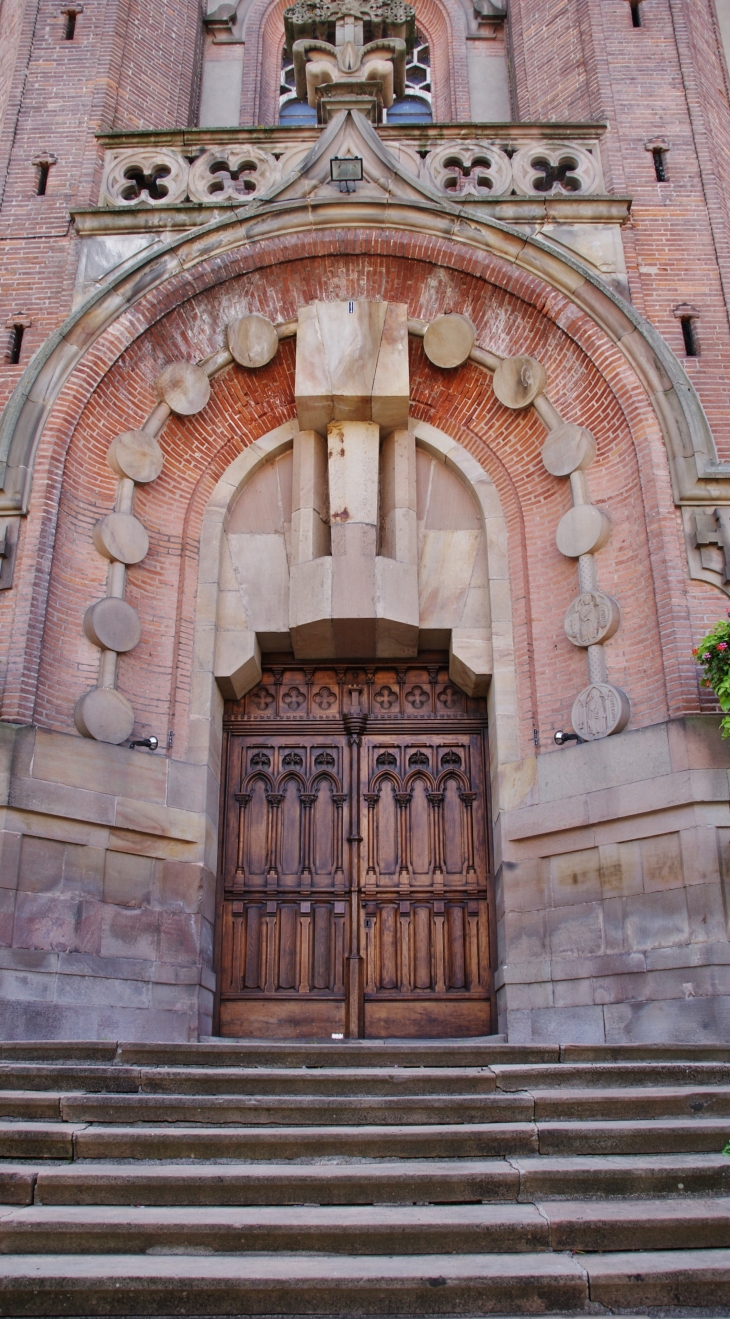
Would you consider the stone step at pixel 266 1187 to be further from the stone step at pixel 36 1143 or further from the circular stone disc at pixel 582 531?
the circular stone disc at pixel 582 531

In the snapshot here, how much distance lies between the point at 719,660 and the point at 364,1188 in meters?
4.76

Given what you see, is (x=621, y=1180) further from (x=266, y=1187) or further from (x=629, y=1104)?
(x=266, y=1187)

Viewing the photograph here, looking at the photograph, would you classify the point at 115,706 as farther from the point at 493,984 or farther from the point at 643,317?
the point at 643,317

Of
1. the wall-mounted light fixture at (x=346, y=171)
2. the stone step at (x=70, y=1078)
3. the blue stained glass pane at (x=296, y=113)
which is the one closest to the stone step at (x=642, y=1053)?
the stone step at (x=70, y=1078)

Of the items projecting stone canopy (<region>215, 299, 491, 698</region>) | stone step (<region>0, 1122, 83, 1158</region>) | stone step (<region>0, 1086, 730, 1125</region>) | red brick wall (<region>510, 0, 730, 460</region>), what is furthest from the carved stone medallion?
stone step (<region>0, 1122, 83, 1158</region>)

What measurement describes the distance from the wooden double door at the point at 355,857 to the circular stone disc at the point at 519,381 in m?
2.55

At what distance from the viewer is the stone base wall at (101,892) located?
26.5 ft

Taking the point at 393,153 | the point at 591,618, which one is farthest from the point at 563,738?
the point at 393,153

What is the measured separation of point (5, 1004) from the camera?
7.78m

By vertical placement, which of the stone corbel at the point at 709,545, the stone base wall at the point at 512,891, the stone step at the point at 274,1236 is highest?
the stone corbel at the point at 709,545

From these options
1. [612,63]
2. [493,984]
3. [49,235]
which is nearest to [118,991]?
[493,984]

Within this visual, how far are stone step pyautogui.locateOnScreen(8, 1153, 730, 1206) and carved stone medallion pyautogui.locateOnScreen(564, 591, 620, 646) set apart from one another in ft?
17.5

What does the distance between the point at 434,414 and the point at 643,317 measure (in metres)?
2.13

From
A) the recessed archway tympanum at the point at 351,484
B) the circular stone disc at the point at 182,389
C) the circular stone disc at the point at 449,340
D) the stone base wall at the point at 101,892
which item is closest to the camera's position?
the stone base wall at the point at 101,892
